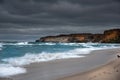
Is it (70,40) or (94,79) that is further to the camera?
(70,40)

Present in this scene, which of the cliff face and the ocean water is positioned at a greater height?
the ocean water

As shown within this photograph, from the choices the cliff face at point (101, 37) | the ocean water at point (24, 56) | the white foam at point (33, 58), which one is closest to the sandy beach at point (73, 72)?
the ocean water at point (24, 56)

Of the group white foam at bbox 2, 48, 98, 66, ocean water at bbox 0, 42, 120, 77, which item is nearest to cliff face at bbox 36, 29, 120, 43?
ocean water at bbox 0, 42, 120, 77

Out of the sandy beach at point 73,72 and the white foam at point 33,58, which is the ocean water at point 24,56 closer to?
the white foam at point 33,58

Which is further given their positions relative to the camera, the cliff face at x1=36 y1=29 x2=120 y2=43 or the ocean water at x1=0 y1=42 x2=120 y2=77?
the cliff face at x1=36 y1=29 x2=120 y2=43

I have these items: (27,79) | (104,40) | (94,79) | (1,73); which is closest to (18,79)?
(27,79)

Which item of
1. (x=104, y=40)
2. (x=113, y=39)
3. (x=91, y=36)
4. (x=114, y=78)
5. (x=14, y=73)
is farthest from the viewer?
(x=91, y=36)

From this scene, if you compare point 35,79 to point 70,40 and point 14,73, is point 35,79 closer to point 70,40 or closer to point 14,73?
point 14,73

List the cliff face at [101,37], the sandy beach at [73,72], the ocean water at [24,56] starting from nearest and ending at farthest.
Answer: the sandy beach at [73,72], the ocean water at [24,56], the cliff face at [101,37]

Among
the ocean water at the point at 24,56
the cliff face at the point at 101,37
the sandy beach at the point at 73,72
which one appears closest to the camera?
the sandy beach at the point at 73,72

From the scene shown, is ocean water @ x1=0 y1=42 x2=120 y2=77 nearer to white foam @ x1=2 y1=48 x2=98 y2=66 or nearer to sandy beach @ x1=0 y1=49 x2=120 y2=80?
white foam @ x1=2 y1=48 x2=98 y2=66

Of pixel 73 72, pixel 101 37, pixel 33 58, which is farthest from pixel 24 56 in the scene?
pixel 101 37

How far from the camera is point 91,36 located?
183250 millimetres

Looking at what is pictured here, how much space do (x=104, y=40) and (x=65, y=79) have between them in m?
144
